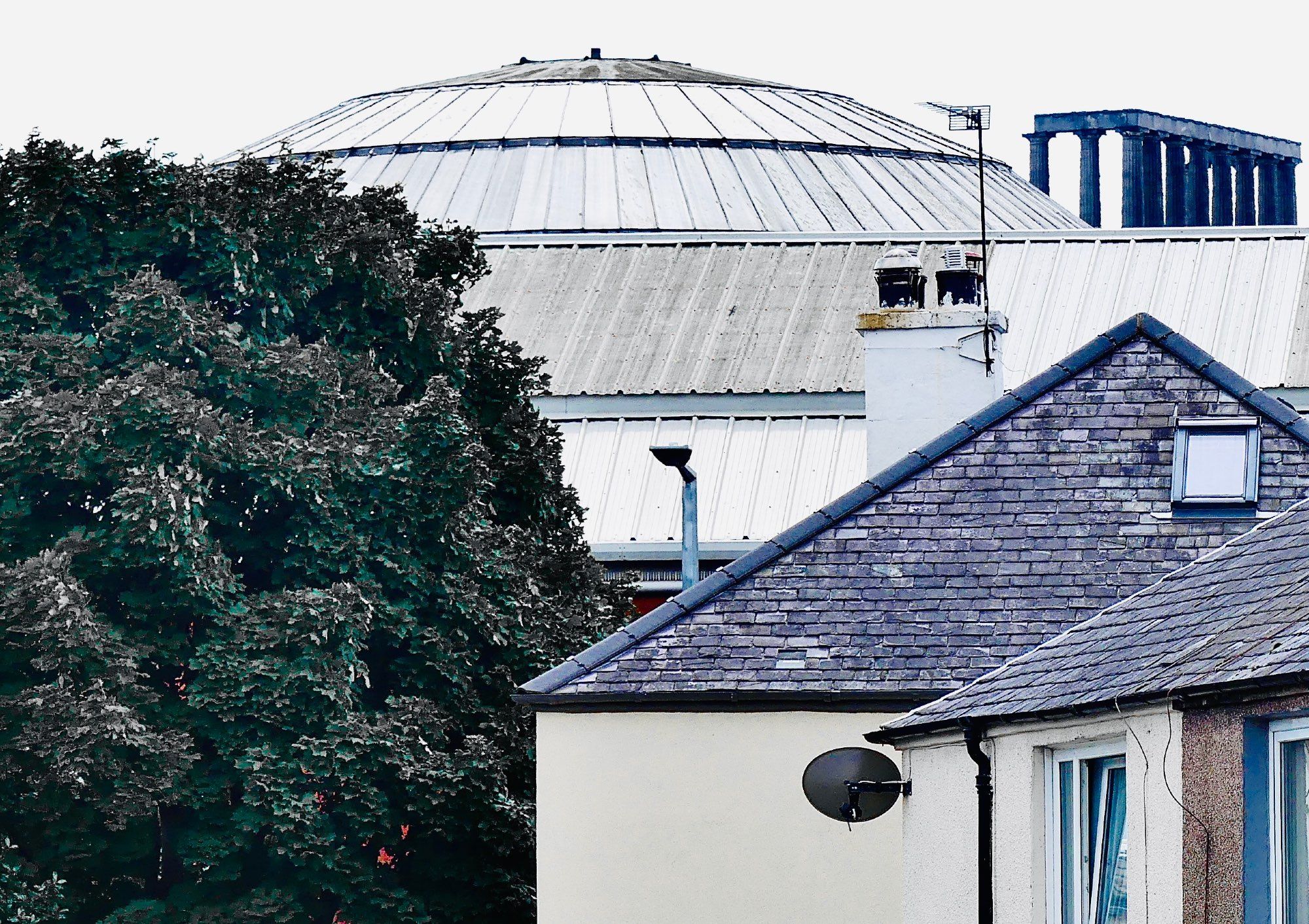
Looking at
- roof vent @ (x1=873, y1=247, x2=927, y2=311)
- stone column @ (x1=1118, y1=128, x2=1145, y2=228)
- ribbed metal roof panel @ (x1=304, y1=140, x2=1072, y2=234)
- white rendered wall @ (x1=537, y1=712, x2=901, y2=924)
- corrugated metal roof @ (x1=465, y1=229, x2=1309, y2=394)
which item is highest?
stone column @ (x1=1118, y1=128, x2=1145, y2=228)

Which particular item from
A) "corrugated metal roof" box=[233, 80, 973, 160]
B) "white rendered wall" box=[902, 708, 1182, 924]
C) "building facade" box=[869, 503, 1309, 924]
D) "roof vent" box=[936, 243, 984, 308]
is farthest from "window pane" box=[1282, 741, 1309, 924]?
"corrugated metal roof" box=[233, 80, 973, 160]

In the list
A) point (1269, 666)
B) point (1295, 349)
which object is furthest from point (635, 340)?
point (1269, 666)

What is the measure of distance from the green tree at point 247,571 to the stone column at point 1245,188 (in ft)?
224

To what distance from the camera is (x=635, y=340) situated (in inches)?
→ 2213

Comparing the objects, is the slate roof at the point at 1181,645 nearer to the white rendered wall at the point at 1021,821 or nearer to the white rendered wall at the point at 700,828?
the white rendered wall at the point at 1021,821

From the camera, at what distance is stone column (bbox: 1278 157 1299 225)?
100750mm

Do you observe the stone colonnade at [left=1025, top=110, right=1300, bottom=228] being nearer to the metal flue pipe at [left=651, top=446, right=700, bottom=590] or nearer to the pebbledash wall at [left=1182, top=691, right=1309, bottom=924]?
the metal flue pipe at [left=651, top=446, right=700, bottom=590]

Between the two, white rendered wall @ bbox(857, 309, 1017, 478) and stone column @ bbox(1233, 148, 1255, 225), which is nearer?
white rendered wall @ bbox(857, 309, 1017, 478)

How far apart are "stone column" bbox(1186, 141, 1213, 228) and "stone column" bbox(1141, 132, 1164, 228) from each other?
59.2 inches

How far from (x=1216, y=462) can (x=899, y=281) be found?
6197 mm

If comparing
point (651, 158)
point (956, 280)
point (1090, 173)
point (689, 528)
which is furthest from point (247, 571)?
point (1090, 173)

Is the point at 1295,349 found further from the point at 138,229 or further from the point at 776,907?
the point at 776,907

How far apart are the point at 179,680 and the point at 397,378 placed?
5.24 meters

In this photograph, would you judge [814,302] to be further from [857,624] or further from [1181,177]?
[1181,177]
